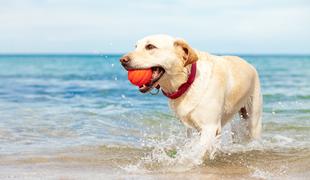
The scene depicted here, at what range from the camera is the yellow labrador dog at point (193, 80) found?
6.14 meters

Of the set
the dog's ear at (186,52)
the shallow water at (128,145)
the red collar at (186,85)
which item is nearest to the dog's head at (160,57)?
the dog's ear at (186,52)

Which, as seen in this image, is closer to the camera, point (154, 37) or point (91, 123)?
point (154, 37)

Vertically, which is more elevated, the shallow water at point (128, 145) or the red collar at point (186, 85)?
the red collar at point (186, 85)

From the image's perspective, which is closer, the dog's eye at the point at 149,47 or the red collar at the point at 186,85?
the dog's eye at the point at 149,47

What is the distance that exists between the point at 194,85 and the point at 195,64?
0.76ft

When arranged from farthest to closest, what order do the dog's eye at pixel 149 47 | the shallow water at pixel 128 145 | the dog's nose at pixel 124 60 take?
1. the shallow water at pixel 128 145
2. the dog's eye at pixel 149 47
3. the dog's nose at pixel 124 60

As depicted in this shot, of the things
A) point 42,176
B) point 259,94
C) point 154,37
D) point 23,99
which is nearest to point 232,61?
point 259,94

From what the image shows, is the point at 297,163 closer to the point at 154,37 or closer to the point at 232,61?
the point at 232,61

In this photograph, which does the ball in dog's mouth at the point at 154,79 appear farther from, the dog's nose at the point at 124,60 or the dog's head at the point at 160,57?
the dog's nose at the point at 124,60

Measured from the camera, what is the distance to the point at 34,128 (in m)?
9.68

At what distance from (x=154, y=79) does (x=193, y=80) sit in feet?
1.62

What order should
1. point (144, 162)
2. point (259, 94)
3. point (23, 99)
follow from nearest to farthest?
point (144, 162) → point (259, 94) → point (23, 99)

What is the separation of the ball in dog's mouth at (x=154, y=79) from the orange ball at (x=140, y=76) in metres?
0.05

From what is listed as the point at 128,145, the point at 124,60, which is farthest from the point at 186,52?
the point at 128,145
